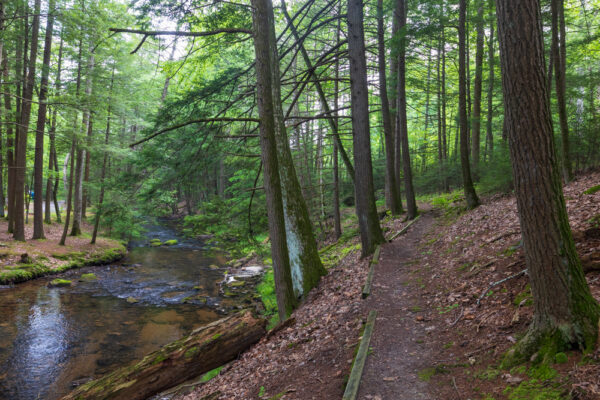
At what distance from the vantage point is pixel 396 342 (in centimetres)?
480

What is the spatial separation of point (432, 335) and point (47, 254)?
18.0 metres

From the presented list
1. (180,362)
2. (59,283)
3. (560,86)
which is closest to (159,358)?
(180,362)

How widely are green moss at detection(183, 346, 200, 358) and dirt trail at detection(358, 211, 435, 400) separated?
328 cm

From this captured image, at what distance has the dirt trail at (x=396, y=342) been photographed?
12.4 ft

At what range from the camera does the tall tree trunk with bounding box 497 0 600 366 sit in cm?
309

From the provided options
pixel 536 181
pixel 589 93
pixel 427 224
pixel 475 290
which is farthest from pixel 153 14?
pixel 589 93

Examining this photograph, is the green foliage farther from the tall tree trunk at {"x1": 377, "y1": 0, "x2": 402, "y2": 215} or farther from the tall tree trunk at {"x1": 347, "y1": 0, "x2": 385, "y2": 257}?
the tall tree trunk at {"x1": 377, "y1": 0, "x2": 402, "y2": 215}

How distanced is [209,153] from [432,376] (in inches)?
290

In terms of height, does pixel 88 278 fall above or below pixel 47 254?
below

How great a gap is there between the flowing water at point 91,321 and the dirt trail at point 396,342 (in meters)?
6.21

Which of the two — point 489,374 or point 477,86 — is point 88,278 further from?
point 477,86

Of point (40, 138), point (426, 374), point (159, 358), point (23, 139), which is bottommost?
point (159, 358)

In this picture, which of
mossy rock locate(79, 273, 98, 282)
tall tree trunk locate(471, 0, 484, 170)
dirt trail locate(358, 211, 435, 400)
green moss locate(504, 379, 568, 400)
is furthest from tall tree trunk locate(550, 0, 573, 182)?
mossy rock locate(79, 273, 98, 282)

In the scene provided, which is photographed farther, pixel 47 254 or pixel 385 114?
pixel 47 254
